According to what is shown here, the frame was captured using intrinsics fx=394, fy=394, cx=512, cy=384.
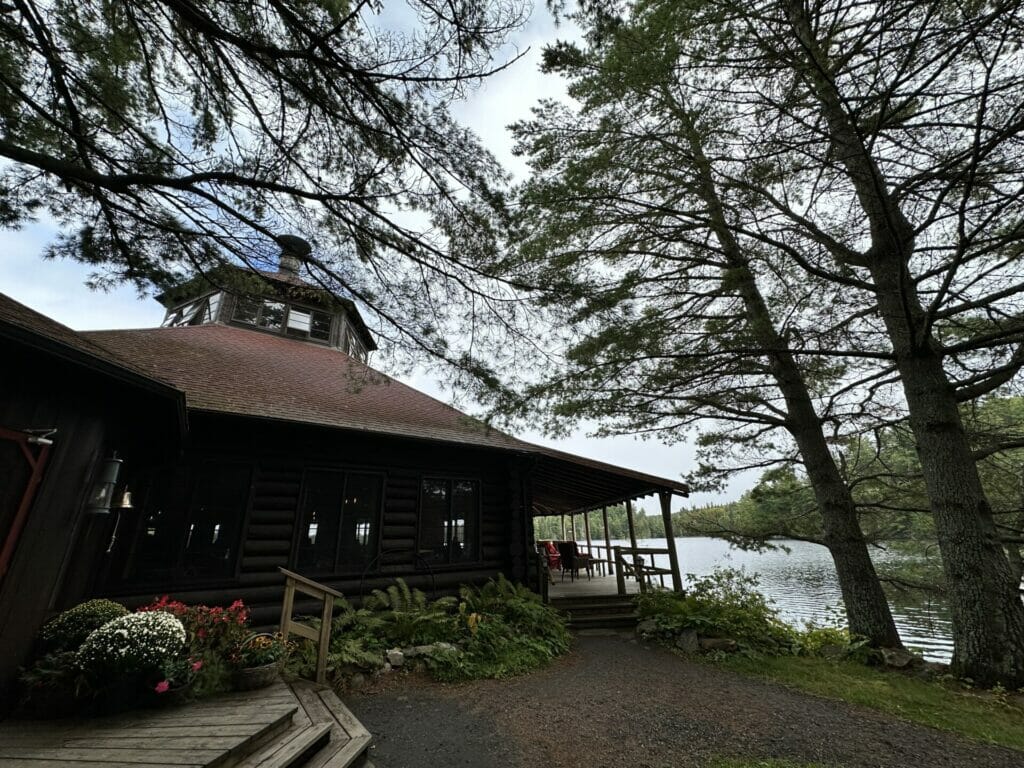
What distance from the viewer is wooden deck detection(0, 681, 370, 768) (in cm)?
242

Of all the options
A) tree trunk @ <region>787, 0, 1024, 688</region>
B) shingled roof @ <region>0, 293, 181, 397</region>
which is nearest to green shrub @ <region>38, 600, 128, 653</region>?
shingled roof @ <region>0, 293, 181, 397</region>

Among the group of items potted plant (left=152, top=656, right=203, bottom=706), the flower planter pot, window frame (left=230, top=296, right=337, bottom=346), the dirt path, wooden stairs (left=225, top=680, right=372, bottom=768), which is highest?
window frame (left=230, top=296, right=337, bottom=346)

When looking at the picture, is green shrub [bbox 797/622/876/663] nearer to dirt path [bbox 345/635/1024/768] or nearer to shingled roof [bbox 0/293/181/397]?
dirt path [bbox 345/635/1024/768]

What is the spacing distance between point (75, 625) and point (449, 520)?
5370 millimetres

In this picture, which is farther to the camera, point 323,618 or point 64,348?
point 323,618

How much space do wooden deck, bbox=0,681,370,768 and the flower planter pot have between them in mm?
184

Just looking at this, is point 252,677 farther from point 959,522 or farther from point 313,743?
point 959,522

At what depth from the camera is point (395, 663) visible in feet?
18.0

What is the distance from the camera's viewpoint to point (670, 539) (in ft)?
30.0

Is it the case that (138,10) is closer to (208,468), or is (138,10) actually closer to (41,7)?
(41,7)

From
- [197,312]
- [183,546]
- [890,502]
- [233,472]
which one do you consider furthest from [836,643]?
[197,312]

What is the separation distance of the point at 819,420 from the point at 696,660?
498cm

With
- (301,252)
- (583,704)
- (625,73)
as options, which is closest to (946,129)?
(625,73)

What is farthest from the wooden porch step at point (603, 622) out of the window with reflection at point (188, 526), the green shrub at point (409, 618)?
the window with reflection at point (188, 526)
